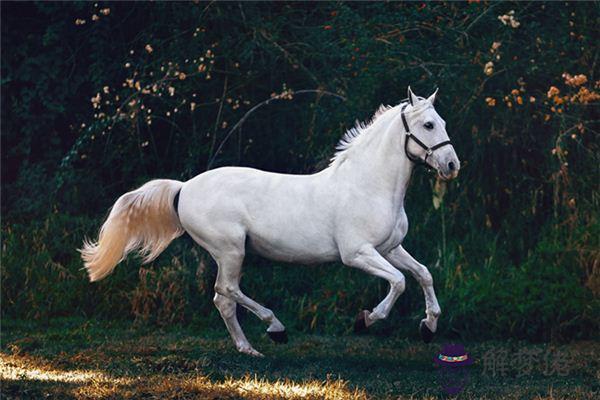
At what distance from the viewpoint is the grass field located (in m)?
6.18

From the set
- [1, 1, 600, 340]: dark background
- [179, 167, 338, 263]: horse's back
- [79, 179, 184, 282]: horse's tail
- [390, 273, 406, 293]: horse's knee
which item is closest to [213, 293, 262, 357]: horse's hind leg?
[179, 167, 338, 263]: horse's back

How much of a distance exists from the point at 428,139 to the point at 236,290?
198 centimetres

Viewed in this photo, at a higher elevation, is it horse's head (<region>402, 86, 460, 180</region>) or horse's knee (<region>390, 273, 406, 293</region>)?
horse's head (<region>402, 86, 460, 180</region>)

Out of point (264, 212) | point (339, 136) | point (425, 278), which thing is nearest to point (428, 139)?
point (425, 278)

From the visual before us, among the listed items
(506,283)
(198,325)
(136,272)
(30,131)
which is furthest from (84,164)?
(506,283)

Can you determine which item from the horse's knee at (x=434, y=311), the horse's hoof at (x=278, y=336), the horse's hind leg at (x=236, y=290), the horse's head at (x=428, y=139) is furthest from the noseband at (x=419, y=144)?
the horse's hoof at (x=278, y=336)

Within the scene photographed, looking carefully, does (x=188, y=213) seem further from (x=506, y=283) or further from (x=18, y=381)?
(x=506, y=283)

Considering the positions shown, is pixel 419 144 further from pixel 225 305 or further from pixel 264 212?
pixel 225 305

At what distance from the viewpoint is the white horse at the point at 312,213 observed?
7.01 meters

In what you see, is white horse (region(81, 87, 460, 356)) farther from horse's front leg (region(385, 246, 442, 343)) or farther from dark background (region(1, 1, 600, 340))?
dark background (region(1, 1, 600, 340))

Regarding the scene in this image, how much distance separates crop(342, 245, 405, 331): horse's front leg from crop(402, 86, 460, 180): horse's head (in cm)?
78

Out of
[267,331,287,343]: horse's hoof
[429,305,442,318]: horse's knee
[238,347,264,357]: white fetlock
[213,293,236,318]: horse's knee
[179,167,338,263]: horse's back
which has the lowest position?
[238,347,264,357]: white fetlock

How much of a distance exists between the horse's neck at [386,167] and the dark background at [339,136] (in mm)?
2061

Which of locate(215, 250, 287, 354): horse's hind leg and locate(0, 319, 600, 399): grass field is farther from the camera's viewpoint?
locate(215, 250, 287, 354): horse's hind leg
